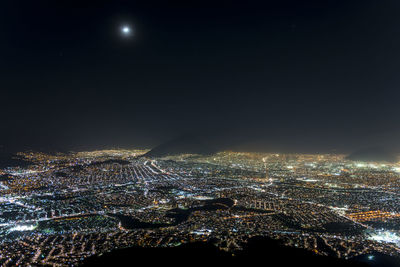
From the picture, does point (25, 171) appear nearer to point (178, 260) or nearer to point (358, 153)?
point (178, 260)

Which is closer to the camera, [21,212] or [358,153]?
[21,212]

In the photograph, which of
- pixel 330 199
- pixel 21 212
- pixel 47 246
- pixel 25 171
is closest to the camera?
pixel 47 246

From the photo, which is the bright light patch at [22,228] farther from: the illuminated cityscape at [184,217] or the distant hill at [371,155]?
the distant hill at [371,155]

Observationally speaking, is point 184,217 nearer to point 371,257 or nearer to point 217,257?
point 217,257

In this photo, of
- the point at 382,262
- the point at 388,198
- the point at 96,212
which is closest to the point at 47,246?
the point at 96,212

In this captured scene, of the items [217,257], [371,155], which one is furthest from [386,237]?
[371,155]

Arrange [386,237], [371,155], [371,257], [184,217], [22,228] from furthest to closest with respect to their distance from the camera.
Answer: [371,155] < [184,217] < [22,228] < [386,237] < [371,257]

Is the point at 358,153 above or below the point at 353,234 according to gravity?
above

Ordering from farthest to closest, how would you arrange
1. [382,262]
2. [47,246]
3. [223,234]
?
[223,234], [47,246], [382,262]

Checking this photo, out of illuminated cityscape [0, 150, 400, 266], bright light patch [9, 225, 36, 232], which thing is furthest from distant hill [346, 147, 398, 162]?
bright light patch [9, 225, 36, 232]
